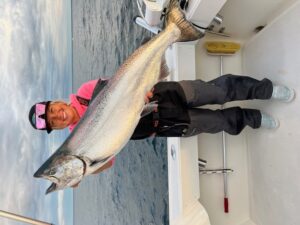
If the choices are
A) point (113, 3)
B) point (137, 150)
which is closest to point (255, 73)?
point (137, 150)

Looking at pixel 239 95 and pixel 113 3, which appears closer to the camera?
pixel 239 95

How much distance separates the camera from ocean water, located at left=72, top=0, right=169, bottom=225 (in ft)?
9.68

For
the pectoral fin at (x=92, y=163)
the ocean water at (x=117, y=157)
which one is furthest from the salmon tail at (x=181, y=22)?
the ocean water at (x=117, y=157)

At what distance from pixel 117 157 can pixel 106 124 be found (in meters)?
3.01

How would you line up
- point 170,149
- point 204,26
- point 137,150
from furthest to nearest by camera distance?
point 137,150 < point 170,149 < point 204,26

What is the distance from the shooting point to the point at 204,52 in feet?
6.01

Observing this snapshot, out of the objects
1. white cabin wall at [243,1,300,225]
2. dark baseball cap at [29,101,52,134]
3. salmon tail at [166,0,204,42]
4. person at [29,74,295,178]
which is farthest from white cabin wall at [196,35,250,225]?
dark baseball cap at [29,101,52,134]

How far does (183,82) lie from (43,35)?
4.52 metres

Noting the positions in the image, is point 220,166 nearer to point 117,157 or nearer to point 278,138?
point 278,138

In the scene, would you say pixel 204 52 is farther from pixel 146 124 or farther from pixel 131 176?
pixel 131 176

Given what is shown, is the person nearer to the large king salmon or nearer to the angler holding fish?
the angler holding fish

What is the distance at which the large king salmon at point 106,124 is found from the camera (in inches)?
38.2

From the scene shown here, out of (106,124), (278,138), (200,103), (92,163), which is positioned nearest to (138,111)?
(106,124)

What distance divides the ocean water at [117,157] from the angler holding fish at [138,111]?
1.29 meters
